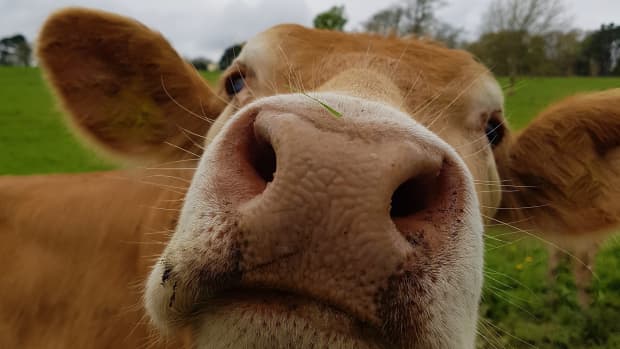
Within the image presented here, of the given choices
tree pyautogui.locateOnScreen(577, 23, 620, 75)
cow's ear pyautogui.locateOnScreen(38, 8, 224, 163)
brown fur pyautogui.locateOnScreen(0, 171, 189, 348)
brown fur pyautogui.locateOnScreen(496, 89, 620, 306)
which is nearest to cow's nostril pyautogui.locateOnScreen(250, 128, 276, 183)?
cow's ear pyautogui.locateOnScreen(38, 8, 224, 163)

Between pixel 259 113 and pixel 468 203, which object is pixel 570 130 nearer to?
pixel 468 203

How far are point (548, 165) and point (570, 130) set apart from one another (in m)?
0.30

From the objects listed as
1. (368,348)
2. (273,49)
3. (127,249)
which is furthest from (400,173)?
(127,249)

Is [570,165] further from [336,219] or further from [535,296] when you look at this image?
[336,219]

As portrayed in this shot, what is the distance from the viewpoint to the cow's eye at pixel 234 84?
2997mm

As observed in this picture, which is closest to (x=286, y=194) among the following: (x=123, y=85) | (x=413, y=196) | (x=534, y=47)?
(x=413, y=196)

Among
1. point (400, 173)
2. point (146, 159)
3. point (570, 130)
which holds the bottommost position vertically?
point (146, 159)

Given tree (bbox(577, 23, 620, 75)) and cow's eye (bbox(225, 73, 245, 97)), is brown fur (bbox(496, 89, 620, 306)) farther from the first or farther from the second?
tree (bbox(577, 23, 620, 75))

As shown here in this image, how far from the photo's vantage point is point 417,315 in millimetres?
1280

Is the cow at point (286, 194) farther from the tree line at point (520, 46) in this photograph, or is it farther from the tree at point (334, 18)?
the tree at point (334, 18)

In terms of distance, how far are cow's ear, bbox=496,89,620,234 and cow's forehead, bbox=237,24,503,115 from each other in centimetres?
46

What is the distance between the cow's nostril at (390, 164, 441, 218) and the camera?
52.9 inches

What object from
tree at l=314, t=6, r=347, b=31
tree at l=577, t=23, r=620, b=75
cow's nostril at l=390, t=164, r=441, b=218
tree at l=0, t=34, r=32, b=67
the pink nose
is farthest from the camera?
tree at l=0, t=34, r=32, b=67

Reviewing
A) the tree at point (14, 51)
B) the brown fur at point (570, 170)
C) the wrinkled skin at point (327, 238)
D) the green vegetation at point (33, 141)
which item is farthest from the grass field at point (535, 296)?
the tree at point (14, 51)
